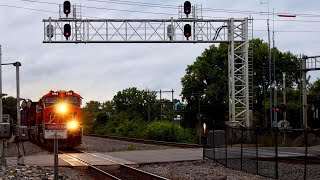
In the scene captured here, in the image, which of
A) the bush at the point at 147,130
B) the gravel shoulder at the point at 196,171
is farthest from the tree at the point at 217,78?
the gravel shoulder at the point at 196,171

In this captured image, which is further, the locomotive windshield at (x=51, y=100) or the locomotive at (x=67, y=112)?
the locomotive windshield at (x=51, y=100)

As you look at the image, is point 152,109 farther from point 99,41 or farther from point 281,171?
point 281,171

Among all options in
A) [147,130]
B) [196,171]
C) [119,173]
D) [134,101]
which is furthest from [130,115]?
[196,171]

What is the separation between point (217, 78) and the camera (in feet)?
252

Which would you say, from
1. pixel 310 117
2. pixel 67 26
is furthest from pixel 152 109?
pixel 67 26

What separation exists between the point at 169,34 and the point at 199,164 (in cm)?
1411

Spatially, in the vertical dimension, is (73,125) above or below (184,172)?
above

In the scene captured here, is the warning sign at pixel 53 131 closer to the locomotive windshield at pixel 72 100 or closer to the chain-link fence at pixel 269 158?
the chain-link fence at pixel 269 158

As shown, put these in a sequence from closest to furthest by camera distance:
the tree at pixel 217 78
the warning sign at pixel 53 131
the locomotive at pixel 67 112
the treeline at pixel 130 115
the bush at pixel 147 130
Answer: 1. the warning sign at pixel 53 131
2. the locomotive at pixel 67 112
3. the bush at pixel 147 130
4. the treeline at pixel 130 115
5. the tree at pixel 217 78

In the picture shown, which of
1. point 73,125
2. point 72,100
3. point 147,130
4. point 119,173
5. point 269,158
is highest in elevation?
point 72,100

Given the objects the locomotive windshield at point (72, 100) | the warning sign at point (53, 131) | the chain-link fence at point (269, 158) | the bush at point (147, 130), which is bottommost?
the bush at point (147, 130)

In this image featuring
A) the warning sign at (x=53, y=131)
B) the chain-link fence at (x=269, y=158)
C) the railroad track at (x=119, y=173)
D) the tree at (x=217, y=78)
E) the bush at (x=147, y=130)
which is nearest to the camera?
the warning sign at (x=53, y=131)

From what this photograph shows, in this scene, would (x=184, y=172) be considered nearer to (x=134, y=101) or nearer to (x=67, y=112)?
(x=67, y=112)

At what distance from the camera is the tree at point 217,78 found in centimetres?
7556
